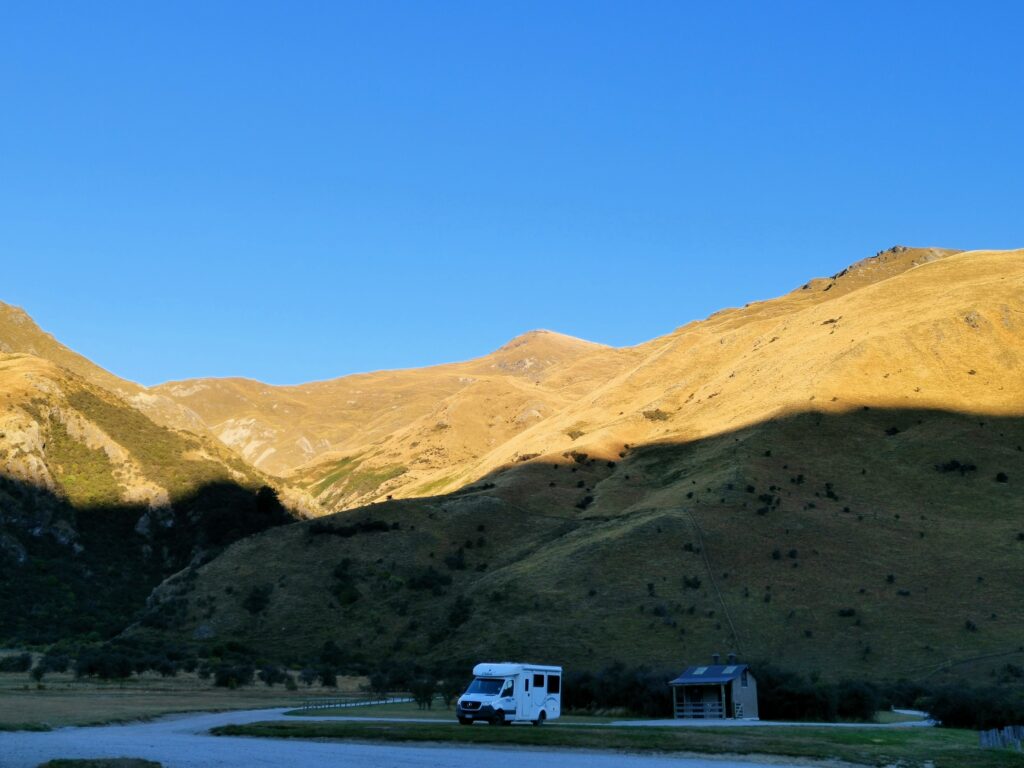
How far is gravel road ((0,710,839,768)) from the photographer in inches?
1192

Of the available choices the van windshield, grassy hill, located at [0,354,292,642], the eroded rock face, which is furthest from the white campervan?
the eroded rock face

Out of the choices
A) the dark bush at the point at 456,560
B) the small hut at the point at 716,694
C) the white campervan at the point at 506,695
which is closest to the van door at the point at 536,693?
the white campervan at the point at 506,695

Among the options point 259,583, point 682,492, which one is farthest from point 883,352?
point 259,583

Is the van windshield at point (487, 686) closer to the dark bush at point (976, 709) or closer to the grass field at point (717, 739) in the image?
the grass field at point (717, 739)

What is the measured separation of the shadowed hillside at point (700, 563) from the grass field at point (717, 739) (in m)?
34.5

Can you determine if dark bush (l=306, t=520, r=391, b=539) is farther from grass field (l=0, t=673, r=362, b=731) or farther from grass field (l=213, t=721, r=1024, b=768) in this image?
grass field (l=213, t=721, r=1024, b=768)

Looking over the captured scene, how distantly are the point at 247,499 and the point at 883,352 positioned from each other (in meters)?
83.6

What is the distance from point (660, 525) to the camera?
101 meters

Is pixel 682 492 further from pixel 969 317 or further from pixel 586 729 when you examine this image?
pixel 586 729

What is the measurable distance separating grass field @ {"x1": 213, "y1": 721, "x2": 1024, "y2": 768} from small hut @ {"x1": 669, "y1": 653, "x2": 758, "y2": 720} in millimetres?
8883

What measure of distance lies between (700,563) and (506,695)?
50943mm

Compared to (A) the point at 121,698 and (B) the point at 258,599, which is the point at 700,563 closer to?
(B) the point at 258,599

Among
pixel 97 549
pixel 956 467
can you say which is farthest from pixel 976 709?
pixel 97 549

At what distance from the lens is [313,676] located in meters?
78.3
